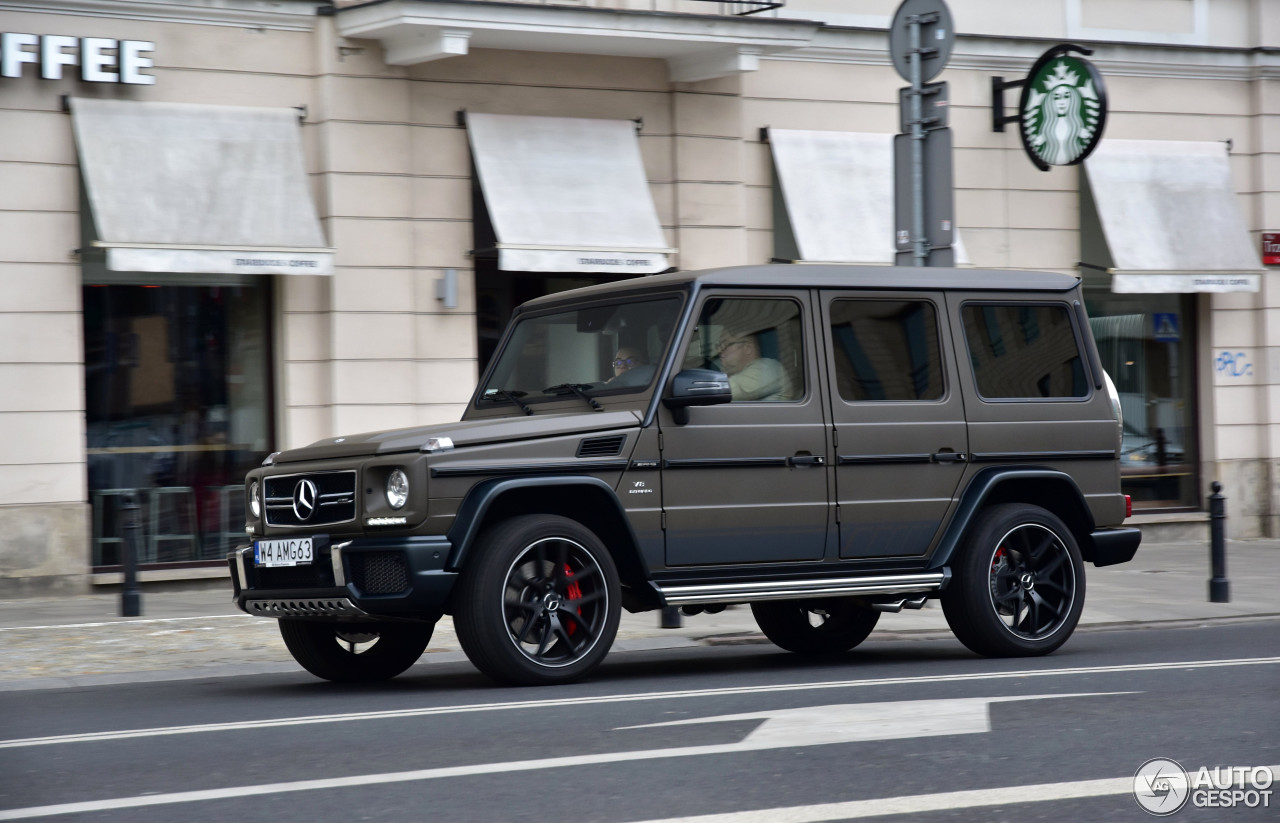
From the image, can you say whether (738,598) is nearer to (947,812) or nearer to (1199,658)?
(1199,658)

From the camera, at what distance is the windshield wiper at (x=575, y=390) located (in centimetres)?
811

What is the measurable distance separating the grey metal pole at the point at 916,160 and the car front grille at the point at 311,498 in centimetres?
563

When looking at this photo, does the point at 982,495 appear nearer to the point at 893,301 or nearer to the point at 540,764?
the point at 893,301

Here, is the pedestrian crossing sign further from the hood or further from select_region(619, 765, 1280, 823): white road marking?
select_region(619, 765, 1280, 823): white road marking

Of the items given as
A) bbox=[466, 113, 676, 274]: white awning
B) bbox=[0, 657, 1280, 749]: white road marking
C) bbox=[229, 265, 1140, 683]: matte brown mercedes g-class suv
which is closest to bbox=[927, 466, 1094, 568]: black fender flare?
bbox=[229, 265, 1140, 683]: matte brown mercedes g-class suv

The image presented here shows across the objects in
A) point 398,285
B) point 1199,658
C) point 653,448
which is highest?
point 398,285

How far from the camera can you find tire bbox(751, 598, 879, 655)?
9641 millimetres

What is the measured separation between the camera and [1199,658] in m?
8.65

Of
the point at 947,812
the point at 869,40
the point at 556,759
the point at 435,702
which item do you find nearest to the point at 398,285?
the point at 869,40

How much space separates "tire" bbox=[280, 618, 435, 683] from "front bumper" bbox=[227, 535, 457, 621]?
643 millimetres

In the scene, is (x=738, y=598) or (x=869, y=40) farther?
(x=869, y=40)

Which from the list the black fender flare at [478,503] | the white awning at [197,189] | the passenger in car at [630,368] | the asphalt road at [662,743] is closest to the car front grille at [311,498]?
the black fender flare at [478,503]

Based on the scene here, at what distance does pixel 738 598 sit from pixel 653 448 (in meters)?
0.82

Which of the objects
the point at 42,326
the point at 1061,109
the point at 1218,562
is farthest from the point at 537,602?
the point at 1061,109
